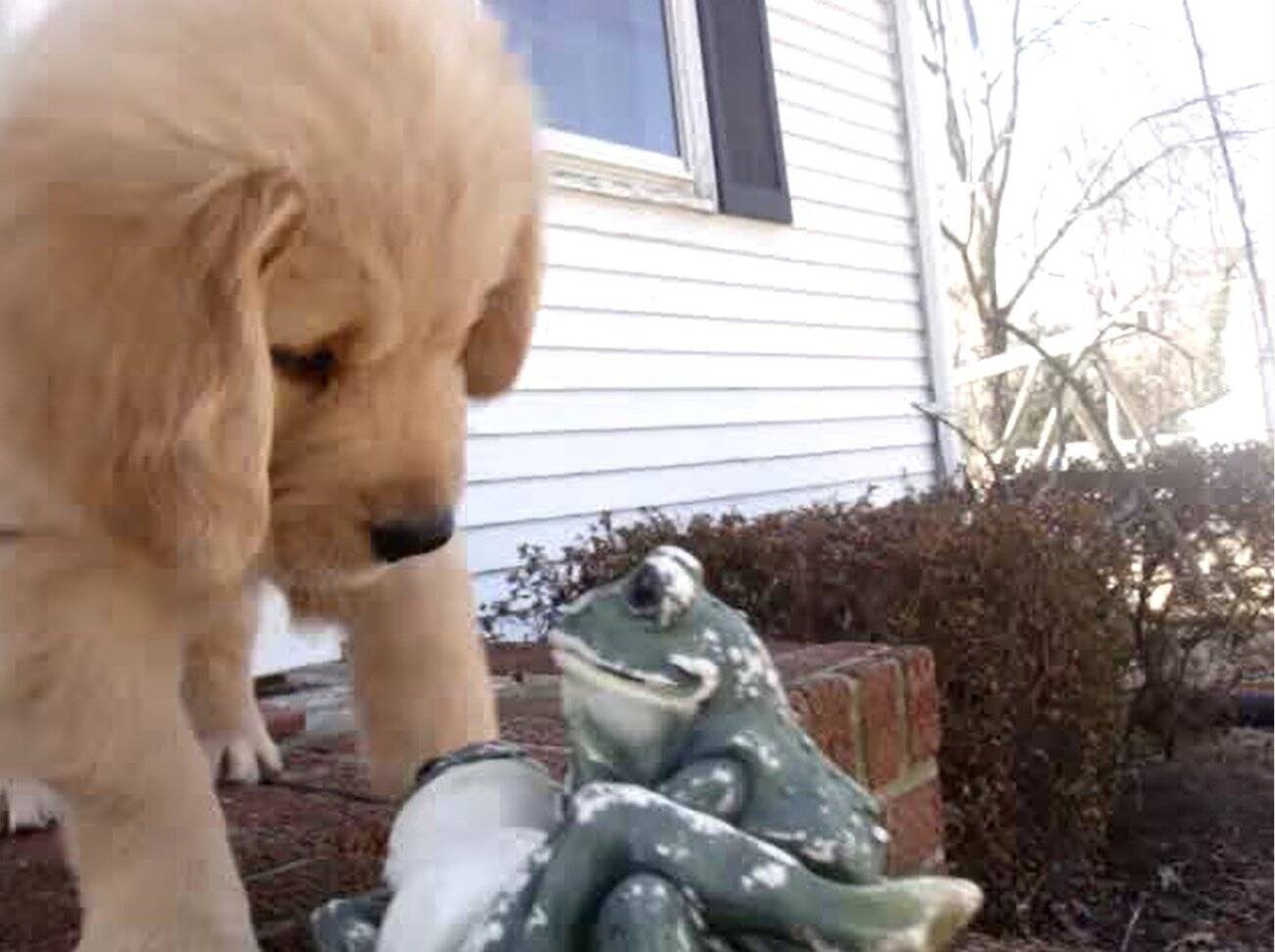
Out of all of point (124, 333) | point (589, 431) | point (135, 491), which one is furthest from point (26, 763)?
point (589, 431)

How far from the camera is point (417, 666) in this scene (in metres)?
2.11

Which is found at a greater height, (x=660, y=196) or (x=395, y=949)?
(x=660, y=196)

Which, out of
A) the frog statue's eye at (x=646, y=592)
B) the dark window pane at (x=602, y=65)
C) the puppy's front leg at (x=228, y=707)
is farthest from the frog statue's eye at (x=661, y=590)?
the dark window pane at (x=602, y=65)

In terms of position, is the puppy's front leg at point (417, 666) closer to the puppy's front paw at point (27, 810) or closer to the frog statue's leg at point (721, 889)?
the puppy's front paw at point (27, 810)

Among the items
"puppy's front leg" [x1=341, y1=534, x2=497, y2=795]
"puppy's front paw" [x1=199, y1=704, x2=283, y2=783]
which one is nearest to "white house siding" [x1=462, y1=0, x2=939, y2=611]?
"puppy's front paw" [x1=199, y1=704, x2=283, y2=783]

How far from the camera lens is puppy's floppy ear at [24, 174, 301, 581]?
161 cm

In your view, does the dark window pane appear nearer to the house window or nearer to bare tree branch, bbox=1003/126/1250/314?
the house window

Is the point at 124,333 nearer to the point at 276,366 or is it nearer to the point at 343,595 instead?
the point at 276,366

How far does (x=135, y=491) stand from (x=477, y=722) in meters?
0.64

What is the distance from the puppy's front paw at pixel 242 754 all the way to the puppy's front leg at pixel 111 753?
0.93 metres

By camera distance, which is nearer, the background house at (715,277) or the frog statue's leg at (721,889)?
the frog statue's leg at (721,889)

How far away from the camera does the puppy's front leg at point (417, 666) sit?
2.10m

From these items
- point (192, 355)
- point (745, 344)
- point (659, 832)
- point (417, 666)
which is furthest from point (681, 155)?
point (659, 832)

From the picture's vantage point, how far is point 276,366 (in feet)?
5.86
